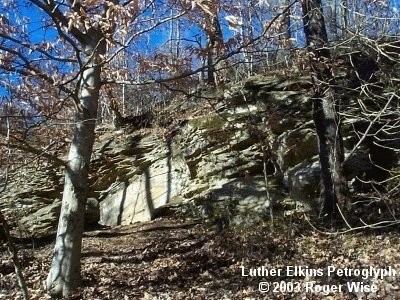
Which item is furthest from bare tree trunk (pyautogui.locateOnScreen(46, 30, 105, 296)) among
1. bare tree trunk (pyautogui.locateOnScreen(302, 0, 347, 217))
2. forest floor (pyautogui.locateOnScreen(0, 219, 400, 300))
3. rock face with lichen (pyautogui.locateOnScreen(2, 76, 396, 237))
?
bare tree trunk (pyautogui.locateOnScreen(302, 0, 347, 217))

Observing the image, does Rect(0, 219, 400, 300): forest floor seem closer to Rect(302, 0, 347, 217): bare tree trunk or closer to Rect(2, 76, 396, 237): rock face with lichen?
Rect(302, 0, 347, 217): bare tree trunk

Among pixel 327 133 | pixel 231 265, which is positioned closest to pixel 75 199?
pixel 231 265

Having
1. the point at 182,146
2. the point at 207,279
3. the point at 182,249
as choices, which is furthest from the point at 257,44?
the point at 182,146

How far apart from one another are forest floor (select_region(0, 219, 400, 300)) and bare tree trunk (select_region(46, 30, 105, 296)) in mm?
313

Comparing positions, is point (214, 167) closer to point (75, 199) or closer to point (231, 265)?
point (231, 265)

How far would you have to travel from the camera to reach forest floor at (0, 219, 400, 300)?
6.11 m

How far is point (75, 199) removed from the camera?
258 inches

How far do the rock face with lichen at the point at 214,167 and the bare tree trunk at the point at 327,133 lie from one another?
0.49m

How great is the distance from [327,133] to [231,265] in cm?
328

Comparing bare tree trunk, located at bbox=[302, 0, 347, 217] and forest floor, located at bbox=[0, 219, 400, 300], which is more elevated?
bare tree trunk, located at bbox=[302, 0, 347, 217]

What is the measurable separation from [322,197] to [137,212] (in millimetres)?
5719

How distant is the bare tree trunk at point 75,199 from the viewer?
21.4 ft

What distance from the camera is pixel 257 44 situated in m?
6.52

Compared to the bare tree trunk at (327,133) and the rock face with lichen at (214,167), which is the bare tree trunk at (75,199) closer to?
the rock face with lichen at (214,167)
